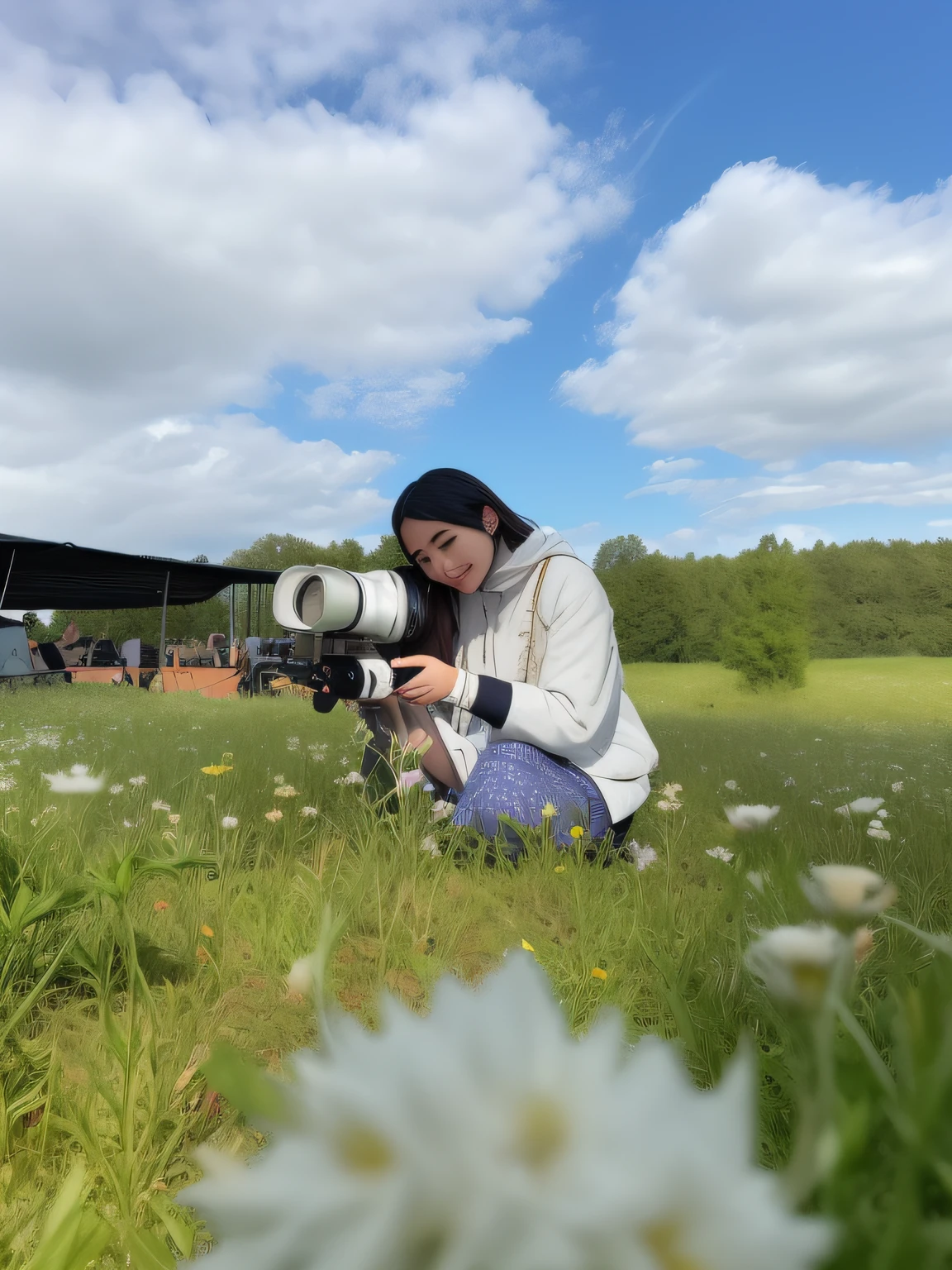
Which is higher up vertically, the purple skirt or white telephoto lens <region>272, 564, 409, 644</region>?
white telephoto lens <region>272, 564, 409, 644</region>

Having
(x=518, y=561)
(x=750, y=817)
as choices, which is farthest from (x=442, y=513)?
(x=750, y=817)

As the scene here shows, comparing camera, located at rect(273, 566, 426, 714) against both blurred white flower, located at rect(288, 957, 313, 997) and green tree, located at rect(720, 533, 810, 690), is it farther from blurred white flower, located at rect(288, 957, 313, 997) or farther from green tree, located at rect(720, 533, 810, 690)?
green tree, located at rect(720, 533, 810, 690)

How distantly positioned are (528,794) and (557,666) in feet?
1.47

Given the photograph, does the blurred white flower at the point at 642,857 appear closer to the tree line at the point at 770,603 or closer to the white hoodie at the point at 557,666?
the white hoodie at the point at 557,666

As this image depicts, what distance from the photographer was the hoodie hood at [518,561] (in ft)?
9.22

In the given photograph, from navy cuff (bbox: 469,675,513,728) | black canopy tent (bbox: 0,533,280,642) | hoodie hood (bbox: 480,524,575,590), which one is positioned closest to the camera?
navy cuff (bbox: 469,675,513,728)

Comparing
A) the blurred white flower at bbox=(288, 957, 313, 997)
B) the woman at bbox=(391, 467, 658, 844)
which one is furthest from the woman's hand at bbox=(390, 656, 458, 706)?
the blurred white flower at bbox=(288, 957, 313, 997)

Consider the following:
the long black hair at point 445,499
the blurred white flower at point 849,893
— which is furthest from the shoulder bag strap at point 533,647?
the blurred white flower at point 849,893

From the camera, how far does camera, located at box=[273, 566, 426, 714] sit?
8.20ft

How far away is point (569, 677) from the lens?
2682 millimetres

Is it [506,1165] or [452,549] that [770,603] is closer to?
[452,549]

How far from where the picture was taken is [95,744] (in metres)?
4.38

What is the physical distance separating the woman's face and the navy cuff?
15.2 inches

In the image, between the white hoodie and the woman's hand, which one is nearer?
the woman's hand
